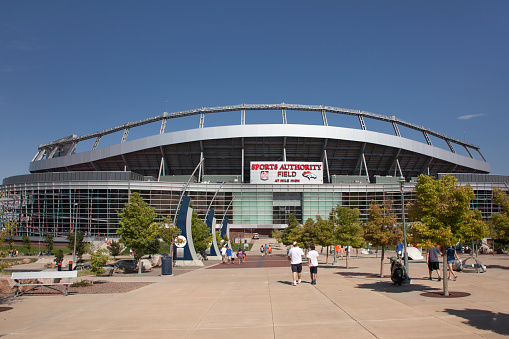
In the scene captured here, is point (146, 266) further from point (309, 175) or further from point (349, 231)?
point (309, 175)

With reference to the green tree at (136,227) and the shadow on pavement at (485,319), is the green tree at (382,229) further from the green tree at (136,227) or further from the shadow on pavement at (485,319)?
the green tree at (136,227)

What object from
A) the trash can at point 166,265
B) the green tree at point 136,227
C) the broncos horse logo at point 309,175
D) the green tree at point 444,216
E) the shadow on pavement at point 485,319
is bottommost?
the trash can at point 166,265

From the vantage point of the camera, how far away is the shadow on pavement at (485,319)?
315 inches

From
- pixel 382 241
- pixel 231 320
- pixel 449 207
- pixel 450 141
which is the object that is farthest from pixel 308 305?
pixel 450 141

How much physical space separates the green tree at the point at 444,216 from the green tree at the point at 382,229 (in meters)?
6.21

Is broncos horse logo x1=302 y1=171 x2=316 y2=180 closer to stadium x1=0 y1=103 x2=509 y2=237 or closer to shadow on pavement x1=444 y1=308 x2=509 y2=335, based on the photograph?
stadium x1=0 y1=103 x2=509 y2=237

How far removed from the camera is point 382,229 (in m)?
19.3

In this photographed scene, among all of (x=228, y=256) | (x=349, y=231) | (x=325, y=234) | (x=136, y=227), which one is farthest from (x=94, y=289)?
(x=228, y=256)

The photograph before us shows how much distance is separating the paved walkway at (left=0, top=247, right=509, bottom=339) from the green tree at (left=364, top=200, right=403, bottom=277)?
335 centimetres

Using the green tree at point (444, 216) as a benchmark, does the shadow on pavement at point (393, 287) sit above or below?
below

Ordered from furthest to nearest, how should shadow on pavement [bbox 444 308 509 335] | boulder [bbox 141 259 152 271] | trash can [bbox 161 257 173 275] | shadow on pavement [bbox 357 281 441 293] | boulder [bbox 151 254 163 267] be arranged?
boulder [bbox 151 254 163 267], boulder [bbox 141 259 152 271], trash can [bbox 161 257 173 275], shadow on pavement [bbox 357 281 441 293], shadow on pavement [bbox 444 308 509 335]

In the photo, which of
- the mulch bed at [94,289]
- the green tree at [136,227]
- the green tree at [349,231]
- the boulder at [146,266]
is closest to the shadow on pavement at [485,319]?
the mulch bed at [94,289]

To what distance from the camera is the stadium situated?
76250 mm

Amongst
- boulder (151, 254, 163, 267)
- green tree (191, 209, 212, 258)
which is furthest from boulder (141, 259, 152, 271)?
green tree (191, 209, 212, 258)
